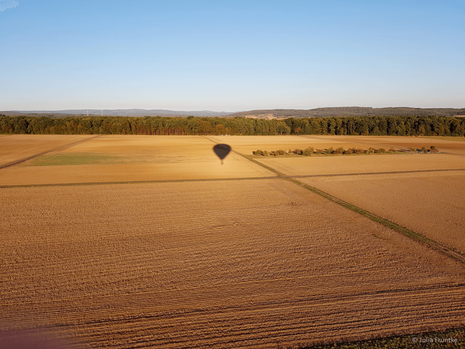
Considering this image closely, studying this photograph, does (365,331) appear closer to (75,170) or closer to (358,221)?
(358,221)

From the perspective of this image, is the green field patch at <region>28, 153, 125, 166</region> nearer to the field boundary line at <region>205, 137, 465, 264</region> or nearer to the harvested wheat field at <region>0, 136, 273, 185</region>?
the harvested wheat field at <region>0, 136, 273, 185</region>

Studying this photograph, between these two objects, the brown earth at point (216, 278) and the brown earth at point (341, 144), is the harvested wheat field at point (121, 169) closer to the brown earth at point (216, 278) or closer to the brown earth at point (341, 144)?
the brown earth at point (216, 278)

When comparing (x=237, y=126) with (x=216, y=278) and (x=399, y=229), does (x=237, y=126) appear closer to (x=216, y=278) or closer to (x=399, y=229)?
(x=399, y=229)

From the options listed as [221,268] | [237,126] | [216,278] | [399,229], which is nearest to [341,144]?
[237,126]

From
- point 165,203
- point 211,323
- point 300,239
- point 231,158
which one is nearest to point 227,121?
point 231,158

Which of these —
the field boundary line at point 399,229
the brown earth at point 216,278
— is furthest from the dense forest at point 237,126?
the brown earth at point 216,278
